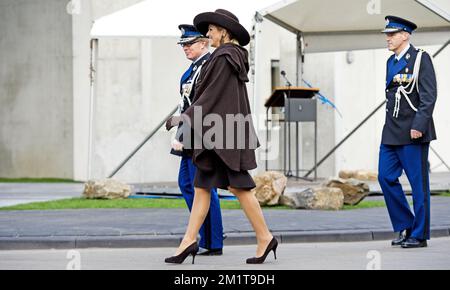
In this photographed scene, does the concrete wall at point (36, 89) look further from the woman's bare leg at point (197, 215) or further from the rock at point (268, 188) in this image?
the woman's bare leg at point (197, 215)

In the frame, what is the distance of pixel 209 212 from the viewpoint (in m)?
8.92

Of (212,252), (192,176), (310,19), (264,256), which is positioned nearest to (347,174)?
(310,19)

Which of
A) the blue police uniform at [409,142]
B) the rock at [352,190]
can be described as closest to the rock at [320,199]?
the rock at [352,190]

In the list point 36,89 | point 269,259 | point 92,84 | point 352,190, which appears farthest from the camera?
point 36,89

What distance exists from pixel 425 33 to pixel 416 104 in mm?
7706

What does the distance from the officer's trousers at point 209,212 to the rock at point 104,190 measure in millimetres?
5662

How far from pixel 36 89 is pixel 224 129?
13.1 m

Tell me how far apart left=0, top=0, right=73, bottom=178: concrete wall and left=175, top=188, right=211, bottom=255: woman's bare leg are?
39.2 ft

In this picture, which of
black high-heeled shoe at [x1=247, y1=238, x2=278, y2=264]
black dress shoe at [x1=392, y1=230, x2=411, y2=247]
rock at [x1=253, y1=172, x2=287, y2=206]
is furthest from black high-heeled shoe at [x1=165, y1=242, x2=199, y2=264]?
rock at [x1=253, y1=172, x2=287, y2=206]

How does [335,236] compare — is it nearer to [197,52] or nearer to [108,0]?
[197,52]

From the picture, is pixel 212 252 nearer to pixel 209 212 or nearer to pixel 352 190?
pixel 209 212

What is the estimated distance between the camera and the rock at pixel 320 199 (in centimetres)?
1252

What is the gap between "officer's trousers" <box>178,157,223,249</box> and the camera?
29.1 feet
